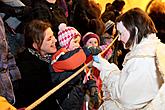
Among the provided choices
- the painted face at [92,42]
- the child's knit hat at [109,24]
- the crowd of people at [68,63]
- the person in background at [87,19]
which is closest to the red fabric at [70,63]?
the crowd of people at [68,63]

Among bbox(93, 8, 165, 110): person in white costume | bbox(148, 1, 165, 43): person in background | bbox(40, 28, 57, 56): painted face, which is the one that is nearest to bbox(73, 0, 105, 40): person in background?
bbox(148, 1, 165, 43): person in background

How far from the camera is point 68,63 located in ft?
7.33

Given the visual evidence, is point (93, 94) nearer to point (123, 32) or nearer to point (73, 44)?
point (73, 44)

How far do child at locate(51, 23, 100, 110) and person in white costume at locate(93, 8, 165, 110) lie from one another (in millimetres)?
301

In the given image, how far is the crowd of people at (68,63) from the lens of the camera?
194 cm

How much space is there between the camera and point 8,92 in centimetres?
199

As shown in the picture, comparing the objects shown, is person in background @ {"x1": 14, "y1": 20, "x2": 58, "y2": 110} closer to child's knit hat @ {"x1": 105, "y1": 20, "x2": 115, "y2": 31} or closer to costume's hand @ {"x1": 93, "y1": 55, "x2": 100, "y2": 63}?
costume's hand @ {"x1": 93, "y1": 55, "x2": 100, "y2": 63}

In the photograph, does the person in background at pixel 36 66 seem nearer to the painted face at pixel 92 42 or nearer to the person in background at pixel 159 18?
the painted face at pixel 92 42

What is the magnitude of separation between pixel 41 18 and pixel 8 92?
0.76 metres

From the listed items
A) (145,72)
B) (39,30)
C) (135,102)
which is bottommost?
(135,102)

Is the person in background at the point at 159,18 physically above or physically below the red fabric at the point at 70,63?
above

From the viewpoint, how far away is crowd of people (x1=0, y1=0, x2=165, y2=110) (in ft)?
6.36

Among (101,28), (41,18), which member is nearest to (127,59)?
(41,18)

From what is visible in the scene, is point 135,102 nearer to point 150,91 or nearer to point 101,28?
point 150,91
